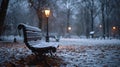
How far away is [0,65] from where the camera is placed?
7.27 metres

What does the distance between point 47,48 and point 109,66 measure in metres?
2.19

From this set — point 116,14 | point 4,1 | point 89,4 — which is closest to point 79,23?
point 116,14

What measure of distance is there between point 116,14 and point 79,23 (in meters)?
20.1

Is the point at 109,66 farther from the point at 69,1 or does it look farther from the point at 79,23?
the point at 79,23

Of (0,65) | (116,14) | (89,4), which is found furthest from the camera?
(116,14)

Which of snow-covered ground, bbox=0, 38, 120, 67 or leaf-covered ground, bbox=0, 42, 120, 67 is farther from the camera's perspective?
snow-covered ground, bbox=0, 38, 120, 67

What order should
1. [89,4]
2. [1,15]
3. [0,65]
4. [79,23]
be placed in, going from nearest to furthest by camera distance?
[0,65], [1,15], [89,4], [79,23]

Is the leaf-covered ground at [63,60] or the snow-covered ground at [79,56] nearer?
the leaf-covered ground at [63,60]

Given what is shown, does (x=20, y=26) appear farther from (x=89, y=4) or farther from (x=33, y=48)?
(x=89, y=4)

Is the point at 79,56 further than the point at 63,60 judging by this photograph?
Yes

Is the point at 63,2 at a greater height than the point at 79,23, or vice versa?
the point at 63,2

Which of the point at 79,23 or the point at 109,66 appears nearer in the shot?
the point at 109,66

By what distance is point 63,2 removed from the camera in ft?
186

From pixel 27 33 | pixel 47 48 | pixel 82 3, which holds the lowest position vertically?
pixel 47 48
